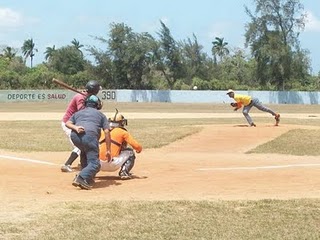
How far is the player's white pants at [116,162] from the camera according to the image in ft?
34.4

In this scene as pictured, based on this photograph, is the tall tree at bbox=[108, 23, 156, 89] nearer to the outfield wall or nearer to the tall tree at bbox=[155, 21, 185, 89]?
the tall tree at bbox=[155, 21, 185, 89]

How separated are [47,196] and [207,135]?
33.3ft

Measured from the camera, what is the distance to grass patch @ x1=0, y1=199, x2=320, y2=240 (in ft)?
20.5

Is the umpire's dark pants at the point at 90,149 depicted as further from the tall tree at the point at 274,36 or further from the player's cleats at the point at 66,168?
the tall tree at the point at 274,36

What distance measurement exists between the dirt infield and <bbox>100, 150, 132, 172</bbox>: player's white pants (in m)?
0.21

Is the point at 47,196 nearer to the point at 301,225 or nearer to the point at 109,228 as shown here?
the point at 109,228

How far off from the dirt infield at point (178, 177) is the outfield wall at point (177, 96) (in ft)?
169

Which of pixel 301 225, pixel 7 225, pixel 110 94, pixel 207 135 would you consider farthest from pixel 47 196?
pixel 110 94

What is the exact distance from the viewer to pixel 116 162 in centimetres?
1061

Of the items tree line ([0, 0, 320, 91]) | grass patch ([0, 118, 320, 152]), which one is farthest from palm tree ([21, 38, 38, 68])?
grass patch ([0, 118, 320, 152])

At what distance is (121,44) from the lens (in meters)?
80.0

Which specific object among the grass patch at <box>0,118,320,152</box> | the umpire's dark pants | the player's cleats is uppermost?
the umpire's dark pants

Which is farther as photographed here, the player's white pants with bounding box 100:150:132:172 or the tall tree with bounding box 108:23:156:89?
the tall tree with bounding box 108:23:156:89

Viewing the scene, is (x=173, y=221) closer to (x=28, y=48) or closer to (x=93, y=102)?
(x=93, y=102)
